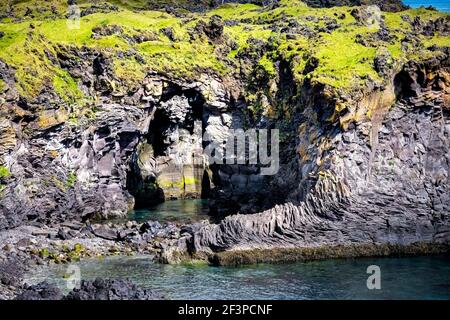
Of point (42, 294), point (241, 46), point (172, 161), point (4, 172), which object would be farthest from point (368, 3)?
point (42, 294)

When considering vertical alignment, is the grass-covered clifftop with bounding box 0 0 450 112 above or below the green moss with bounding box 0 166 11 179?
above

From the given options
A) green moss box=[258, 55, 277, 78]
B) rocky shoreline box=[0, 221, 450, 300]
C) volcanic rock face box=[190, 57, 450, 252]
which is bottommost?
rocky shoreline box=[0, 221, 450, 300]

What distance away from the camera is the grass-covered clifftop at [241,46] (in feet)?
239

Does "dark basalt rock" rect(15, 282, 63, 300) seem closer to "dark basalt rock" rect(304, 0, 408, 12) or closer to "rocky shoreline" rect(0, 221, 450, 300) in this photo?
"rocky shoreline" rect(0, 221, 450, 300)

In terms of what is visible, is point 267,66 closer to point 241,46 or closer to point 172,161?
point 241,46

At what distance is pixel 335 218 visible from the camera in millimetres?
64375

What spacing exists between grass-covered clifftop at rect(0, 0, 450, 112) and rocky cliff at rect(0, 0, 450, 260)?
0.21 metres

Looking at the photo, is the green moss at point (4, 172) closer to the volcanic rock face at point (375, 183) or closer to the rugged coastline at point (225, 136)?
the rugged coastline at point (225, 136)

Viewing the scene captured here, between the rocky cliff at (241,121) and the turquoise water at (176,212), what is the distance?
2.51 meters

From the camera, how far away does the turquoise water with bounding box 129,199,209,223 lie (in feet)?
275

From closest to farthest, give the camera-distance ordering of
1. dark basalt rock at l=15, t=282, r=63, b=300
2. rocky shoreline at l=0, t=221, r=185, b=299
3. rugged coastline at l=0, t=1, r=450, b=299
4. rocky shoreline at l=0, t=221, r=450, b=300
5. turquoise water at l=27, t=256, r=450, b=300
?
1. dark basalt rock at l=15, t=282, r=63, b=300
2. turquoise water at l=27, t=256, r=450, b=300
3. rocky shoreline at l=0, t=221, r=185, b=299
4. rocky shoreline at l=0, t=221, r=450, b=300
5. rugged coastline at l=0, t=1, r=450, b=299

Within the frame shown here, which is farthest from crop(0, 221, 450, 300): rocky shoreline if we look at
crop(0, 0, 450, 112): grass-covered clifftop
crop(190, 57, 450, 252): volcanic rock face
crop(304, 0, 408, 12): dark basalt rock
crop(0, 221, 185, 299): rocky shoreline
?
crop(304, 0, 408, 12): dark basalt rock

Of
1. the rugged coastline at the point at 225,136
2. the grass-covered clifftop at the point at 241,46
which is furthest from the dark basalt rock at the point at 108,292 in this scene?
the grass-covered clifftop at the point at 241,46

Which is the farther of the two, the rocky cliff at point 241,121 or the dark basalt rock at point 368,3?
the dark basalt rock at point 368,3
